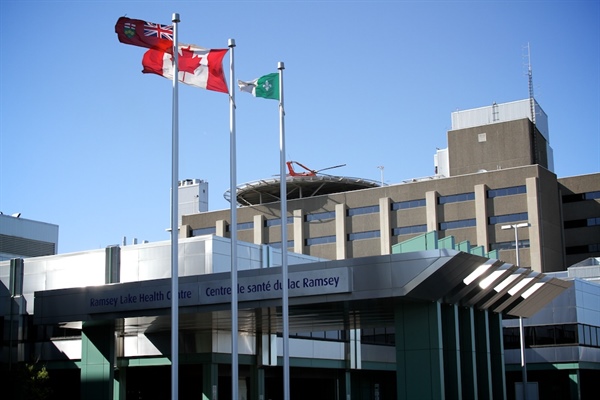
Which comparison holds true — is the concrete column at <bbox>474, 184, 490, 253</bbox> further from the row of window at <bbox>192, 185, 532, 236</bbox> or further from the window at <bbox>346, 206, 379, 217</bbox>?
the window at <bbox>346, 206, 379, 217</bbox>

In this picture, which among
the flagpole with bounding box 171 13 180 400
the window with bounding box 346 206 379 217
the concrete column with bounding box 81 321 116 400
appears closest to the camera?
the flagpole with bounding box 171 13 180 400

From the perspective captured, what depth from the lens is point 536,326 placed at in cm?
5891

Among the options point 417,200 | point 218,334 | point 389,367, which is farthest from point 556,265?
point 218,334

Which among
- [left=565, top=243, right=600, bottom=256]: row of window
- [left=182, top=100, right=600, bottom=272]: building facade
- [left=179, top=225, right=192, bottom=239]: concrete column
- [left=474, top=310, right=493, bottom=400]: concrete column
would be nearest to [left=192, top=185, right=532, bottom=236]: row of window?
[left=182, top=100, right=600, bottom=272]: building facade

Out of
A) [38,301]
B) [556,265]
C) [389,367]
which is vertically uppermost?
[556,265]

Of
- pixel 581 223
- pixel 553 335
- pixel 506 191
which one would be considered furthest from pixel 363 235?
pixel 553 335

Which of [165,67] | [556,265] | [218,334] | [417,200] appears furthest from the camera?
[417,200]

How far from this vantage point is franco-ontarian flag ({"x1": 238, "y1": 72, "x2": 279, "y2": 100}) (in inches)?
1021

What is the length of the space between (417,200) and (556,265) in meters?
15.3

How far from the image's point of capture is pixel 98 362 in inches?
1468

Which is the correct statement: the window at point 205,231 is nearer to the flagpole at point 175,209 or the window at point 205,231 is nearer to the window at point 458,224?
the window at point 458,224

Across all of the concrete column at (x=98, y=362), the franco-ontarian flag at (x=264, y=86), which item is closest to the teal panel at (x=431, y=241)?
the franco-ontarian flag at (x=264, y=86)

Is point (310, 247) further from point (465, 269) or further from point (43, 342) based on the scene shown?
point (465, 269)

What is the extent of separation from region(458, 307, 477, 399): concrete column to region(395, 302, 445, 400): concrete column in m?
4.84
